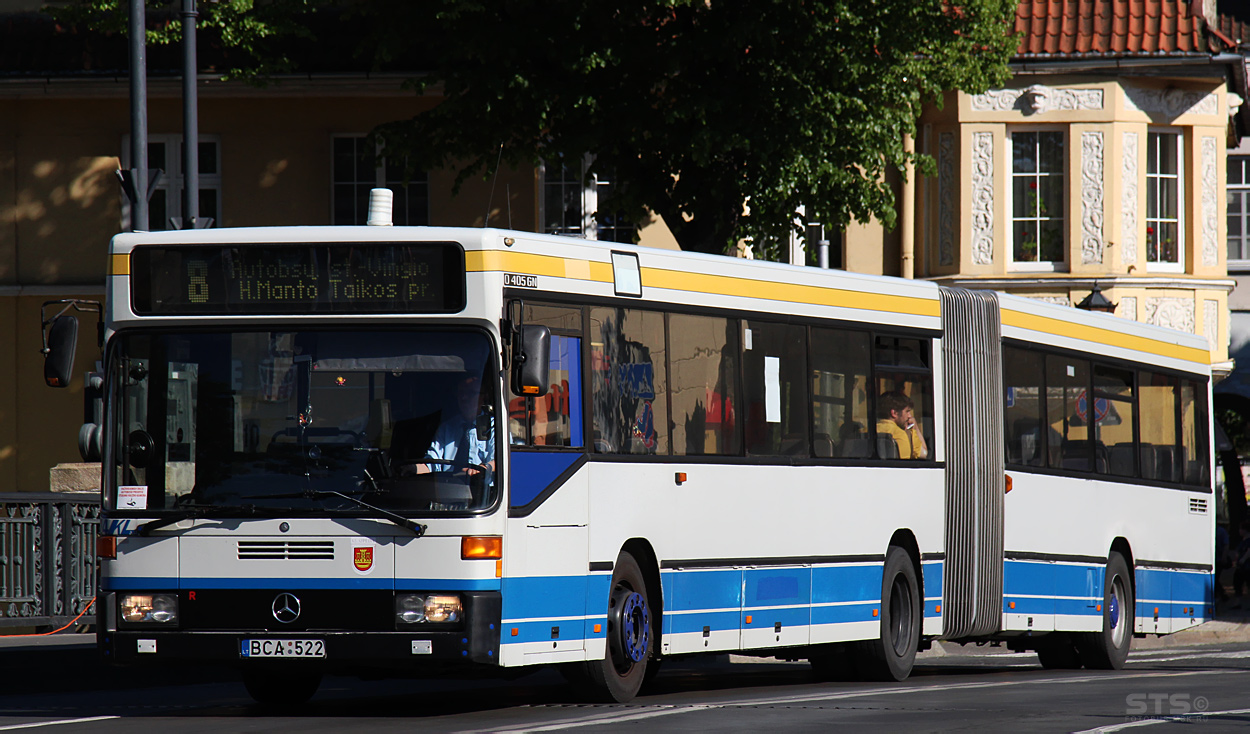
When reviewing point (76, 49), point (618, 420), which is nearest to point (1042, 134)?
point (76, 49)

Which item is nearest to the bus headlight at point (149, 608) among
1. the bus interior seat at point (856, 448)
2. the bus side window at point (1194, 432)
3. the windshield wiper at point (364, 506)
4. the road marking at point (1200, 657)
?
the windshield wiper at point (364, 506)

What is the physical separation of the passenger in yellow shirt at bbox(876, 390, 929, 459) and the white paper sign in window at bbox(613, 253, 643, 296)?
3.27 m

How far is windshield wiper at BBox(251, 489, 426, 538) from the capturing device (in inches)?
417

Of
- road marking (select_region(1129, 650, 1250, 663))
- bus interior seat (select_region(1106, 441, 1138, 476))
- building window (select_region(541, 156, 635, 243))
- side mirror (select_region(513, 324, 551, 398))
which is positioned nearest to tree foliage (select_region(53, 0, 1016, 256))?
bus interior seat (select_region(1106, 441, 1138, 476))

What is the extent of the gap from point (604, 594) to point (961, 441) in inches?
197

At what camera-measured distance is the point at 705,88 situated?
22.2 meters

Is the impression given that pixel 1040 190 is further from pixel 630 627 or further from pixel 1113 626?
pixel 630 627

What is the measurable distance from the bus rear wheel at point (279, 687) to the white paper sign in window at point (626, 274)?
3.18 meters

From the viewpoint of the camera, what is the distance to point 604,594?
11.8 meters

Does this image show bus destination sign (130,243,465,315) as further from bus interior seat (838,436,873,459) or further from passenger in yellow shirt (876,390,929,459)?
passenger in yellow shirt (876,390,929,459)

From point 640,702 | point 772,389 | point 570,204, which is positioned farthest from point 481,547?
point 570,204

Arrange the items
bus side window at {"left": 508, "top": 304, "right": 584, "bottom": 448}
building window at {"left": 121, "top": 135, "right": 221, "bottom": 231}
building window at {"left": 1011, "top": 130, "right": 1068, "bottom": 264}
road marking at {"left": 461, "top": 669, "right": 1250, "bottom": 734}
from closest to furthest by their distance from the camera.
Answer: road marking at {"left": 461, "top": 669, "right": 1250, "bottom": 734}, bus side window at {"left": 508, "top": 304, "right": 584, "bottom": 448}, building window at {"left": 121, "top": 135, "right": 221, "bottom": 231}, building window at {"left": 1011, "top": 130, "right": 1068, "bottom": 264}

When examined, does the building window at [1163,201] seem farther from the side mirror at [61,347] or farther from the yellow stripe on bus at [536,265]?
the side mirror at [61,347]

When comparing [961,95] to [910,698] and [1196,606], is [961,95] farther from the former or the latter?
[910,698]
